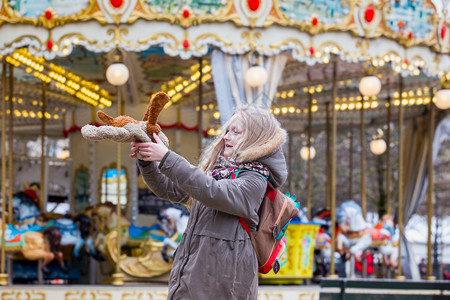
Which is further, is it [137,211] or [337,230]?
[137,211]

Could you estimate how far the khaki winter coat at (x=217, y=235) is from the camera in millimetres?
3225

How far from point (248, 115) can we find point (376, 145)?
10.5 meters

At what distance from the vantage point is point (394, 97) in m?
13.7

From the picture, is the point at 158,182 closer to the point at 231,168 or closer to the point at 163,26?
the point at 231,168

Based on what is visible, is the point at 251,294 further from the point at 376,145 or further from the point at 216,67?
the point at 376,145

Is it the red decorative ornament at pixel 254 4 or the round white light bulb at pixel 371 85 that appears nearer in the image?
the red decorative ornament at pixel 254 4

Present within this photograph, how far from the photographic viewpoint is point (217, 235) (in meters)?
3.36

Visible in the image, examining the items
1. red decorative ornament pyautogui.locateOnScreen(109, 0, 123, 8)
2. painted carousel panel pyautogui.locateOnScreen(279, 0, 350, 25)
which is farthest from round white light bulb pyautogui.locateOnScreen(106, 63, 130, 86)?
painted carousel panel pyautogui.locateOnScreen(279, 0, 350, 25)

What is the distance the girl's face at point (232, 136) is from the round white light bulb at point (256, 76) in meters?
4.91

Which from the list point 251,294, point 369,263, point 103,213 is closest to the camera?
point 251,294

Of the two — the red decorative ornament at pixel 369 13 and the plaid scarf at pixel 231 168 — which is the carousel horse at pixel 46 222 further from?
the plaid scarf at pixel 231 168

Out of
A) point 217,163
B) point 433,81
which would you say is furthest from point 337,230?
point 217,163

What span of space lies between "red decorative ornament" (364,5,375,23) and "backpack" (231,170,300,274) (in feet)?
19.6

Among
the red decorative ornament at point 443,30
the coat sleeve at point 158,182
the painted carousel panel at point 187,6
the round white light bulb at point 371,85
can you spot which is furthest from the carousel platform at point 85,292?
the coat sleeve at point 158,182
